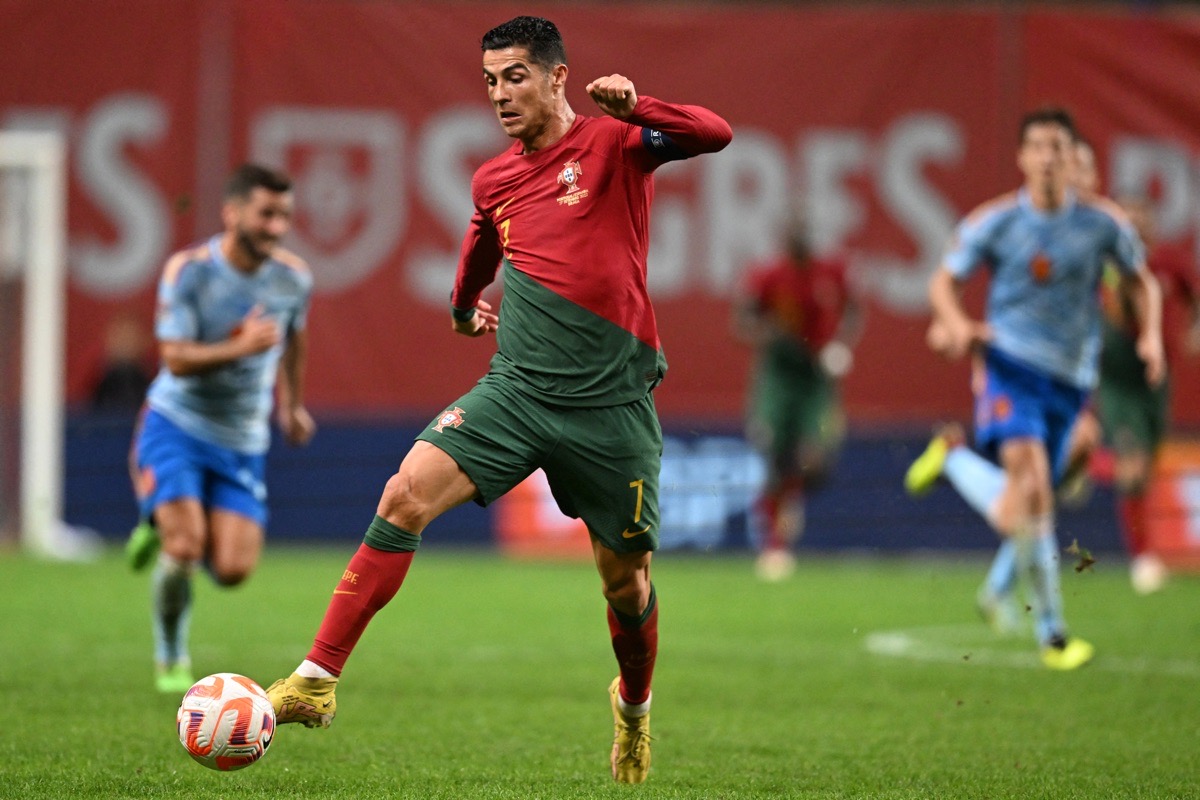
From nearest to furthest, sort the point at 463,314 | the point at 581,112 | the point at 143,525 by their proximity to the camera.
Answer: the point at 463,314 < the point at 143,525 < the point at 581,112

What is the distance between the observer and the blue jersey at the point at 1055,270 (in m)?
8.96

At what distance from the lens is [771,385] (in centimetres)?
1488

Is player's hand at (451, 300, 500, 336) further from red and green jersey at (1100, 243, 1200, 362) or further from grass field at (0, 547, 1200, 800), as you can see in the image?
red and green jersey at (1100, 243, 1200, 362)

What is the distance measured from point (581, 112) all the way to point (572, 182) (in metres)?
10.4

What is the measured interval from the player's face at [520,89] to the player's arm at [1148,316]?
4.08 m

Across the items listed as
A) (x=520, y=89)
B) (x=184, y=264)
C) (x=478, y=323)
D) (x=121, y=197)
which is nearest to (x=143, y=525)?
(x=184, y=264)

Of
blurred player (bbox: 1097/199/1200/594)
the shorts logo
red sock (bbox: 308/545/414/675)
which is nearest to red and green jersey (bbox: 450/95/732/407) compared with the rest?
the shorts logo

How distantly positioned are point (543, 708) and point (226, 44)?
10.2 m

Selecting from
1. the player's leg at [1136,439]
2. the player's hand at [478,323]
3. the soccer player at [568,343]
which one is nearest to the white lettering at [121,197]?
the player's leg at [1136,439]

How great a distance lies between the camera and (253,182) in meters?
8.00

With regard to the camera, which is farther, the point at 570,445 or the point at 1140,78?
the point at 1140,78

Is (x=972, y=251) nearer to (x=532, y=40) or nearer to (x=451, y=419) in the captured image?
(x=532, y=40)

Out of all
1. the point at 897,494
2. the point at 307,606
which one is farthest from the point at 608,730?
the point at 897,494

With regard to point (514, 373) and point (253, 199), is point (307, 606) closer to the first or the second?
point (253, 199)
